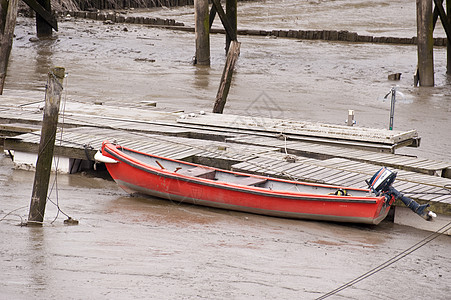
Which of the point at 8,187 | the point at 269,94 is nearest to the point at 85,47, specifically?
the point at 269,94

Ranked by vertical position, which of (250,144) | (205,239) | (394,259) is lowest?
(394,259)

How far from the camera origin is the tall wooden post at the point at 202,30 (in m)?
18.0

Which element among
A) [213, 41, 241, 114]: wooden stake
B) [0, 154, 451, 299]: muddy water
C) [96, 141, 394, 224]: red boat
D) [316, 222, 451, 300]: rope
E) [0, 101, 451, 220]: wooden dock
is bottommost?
[316, 222, 451, 300]: rope

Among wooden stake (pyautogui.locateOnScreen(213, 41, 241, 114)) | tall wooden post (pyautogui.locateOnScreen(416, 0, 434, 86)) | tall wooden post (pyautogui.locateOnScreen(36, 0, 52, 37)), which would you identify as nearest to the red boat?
wooden stake (pyautogui.locateOnScreen(213, 41, 241, 114))

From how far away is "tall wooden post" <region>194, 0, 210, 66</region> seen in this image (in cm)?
1802

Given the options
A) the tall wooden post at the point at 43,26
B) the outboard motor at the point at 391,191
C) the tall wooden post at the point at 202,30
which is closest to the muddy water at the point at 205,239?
the outboard motor at the point at 391,191

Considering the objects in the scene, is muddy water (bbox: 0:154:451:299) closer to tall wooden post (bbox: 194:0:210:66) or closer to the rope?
the rope

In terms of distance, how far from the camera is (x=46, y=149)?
749 cm

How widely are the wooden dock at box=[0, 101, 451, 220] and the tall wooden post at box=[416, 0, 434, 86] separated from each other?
21.5ft

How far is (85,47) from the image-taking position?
21.2 m

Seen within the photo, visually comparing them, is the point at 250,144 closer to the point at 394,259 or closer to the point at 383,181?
the point at 383,181

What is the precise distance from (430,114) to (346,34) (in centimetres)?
1154

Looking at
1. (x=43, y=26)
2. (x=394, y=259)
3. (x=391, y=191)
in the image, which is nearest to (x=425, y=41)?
(x=391, y=191)

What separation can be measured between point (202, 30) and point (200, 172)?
33.6 ft
